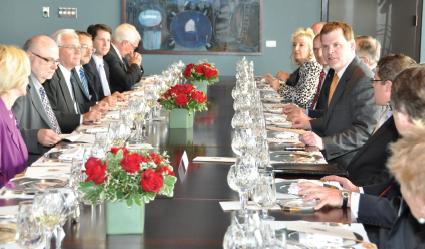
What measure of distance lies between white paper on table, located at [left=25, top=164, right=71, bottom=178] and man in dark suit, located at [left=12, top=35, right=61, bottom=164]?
2.75 feet

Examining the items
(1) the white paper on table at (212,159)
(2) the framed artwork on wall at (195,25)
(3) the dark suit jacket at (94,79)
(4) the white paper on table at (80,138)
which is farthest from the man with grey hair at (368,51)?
(2) the framed artwork on wall at (195,25)

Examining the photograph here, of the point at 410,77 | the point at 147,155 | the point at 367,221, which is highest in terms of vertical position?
the point at 410,77

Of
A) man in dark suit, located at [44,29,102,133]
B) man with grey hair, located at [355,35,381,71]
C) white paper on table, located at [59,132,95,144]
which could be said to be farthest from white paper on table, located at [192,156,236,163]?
man with grey hair, located at [355,35,381,71]

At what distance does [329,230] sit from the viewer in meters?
2.43

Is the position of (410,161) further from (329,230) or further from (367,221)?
(367,221)

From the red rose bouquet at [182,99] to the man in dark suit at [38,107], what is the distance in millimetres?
739

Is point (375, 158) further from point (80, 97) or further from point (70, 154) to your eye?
point (80, 97)

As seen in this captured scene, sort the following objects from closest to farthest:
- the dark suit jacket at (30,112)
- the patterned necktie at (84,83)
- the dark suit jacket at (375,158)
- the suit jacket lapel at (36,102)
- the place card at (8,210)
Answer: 1. the place card at (8,210)
2. the dark suit jacket at (375,158)
3. the dark suit jacket at (30,112)
4. the suit jacket lapel at (36,102)
5. the patterned necktie at (84,83)

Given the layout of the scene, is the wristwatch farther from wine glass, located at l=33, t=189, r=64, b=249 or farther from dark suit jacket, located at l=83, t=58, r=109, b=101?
dark suit jacket, located at l=83, t=58, r=109, b=101

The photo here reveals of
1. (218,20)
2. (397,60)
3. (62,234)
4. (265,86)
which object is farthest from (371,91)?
(218,20)

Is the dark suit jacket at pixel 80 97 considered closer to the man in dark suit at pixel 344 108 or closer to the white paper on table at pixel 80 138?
the white paper on table at pixel 80 138

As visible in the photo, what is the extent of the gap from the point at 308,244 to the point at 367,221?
1.72 feet

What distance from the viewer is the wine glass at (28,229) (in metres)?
2.05

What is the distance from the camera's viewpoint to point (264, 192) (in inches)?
104
